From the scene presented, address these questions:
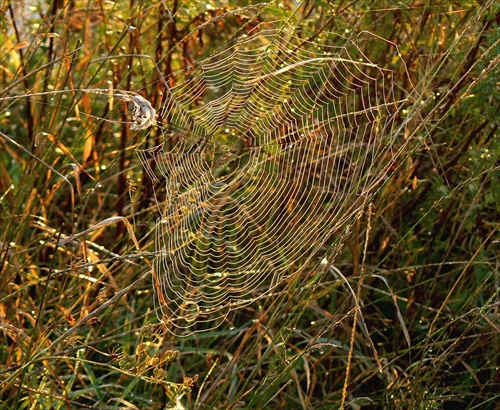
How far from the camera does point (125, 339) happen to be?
2584 millimetres

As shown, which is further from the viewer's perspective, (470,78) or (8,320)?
(470,78)

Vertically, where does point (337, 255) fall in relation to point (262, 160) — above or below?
below

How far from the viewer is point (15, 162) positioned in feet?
10.8

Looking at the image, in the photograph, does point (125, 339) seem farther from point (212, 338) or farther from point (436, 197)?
point (436, 197)

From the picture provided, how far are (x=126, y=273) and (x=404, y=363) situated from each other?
33.0 inches

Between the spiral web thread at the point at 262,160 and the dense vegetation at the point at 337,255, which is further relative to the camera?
the spiral web thread at the point at 262,160

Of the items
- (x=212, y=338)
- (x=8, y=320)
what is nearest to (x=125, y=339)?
(x=212, y=338)

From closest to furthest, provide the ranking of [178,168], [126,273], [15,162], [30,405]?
[30,405]
[178,168]
[126,273]
[15,162]

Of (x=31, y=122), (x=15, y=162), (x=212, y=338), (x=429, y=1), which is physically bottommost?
(x=212, y=338)

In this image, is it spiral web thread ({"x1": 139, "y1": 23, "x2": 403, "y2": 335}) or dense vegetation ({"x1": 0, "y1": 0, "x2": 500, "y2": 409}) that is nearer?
dense vegetation ({"x1": 0, "y1": 0, "x2": 500, "y2": 409})

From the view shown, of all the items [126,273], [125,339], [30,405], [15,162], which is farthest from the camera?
[15,162]

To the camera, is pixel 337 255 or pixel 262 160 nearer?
pixel 337 255

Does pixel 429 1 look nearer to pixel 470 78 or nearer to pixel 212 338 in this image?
pixel 470 78

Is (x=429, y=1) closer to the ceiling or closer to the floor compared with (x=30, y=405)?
closer to the ceiling
